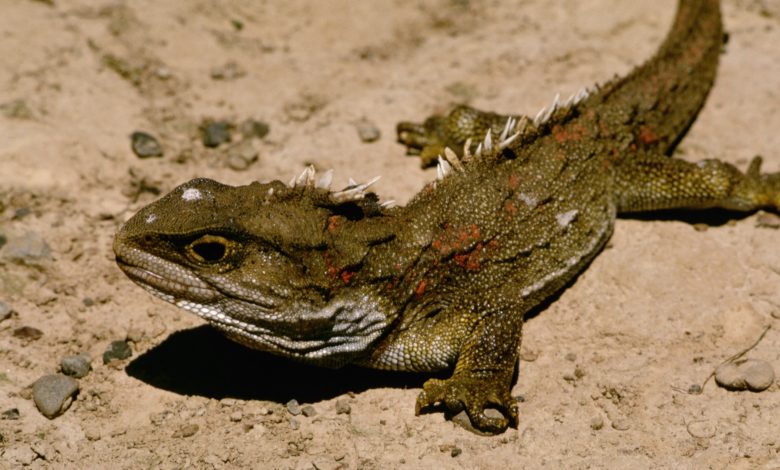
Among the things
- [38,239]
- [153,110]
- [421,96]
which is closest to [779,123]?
[421,96]

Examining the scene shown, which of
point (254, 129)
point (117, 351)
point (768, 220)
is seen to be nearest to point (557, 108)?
point (768, 220)

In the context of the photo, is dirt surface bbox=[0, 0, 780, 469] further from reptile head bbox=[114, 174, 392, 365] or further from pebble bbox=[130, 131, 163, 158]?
reptile head bbox=[114, 174, 392, 365]

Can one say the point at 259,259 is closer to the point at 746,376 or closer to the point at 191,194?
the point at 191,194

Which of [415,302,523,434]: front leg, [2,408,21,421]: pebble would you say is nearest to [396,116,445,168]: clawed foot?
[415,302,523,434]: front leg

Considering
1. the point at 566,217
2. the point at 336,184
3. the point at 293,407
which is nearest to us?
the point at 293,407

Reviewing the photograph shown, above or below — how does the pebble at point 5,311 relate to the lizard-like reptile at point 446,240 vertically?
below

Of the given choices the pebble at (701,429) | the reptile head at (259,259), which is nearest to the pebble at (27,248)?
the reptile head at (259,259)

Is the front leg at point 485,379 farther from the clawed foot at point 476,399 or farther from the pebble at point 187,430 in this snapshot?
the pebble at point 187,430
